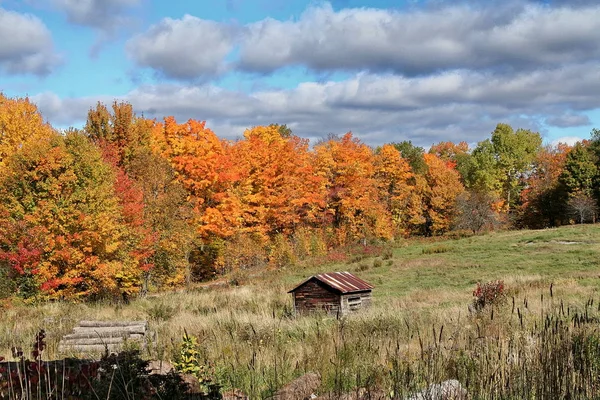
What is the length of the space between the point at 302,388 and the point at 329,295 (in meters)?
12.1

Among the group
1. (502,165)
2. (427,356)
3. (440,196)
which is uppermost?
(502,165)

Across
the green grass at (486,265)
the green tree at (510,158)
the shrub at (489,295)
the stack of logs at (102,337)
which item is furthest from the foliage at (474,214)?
the stack of logs at (102,337)

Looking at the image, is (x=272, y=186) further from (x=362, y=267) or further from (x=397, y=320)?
(x=397, y=320)

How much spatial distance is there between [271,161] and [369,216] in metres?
11.3

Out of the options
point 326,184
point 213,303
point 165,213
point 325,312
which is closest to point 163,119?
point 165,213

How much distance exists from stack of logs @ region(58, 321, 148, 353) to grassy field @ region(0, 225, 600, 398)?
45 cm

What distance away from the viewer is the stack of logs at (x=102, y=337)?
428 inches

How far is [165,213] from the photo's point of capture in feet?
111

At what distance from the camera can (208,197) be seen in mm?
40500

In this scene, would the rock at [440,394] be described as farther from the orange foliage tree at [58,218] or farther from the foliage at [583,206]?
the foliage at [583,206]

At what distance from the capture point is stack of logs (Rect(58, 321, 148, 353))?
35.7 ft

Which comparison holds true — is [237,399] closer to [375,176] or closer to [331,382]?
[331,382]

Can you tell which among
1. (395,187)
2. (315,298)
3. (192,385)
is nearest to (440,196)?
(395,187)

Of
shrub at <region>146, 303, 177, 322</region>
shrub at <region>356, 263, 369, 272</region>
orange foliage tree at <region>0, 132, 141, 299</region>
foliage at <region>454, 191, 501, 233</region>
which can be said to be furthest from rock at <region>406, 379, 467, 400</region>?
foliage at <region>454, 191, 501, 233</region>
